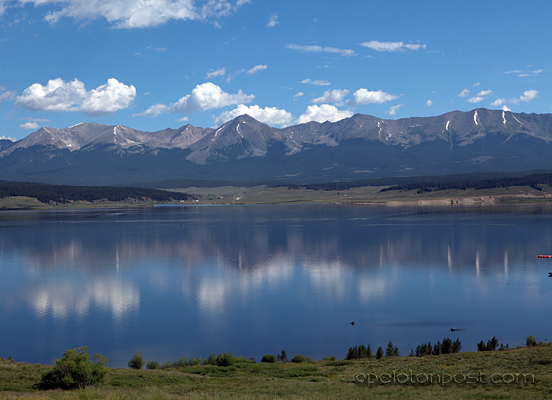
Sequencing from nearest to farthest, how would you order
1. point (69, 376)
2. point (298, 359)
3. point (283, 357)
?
point (69, 376) → point (298, 359) → point (283, 357)

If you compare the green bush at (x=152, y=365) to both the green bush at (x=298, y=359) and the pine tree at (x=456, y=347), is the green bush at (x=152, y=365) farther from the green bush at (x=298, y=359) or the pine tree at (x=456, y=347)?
the pine tree at (x=456, y=347)

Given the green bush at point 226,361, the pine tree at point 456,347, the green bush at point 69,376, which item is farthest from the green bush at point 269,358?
the pine tree at point 456,347

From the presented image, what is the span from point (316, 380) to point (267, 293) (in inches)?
1289

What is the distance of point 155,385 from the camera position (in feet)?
80.1

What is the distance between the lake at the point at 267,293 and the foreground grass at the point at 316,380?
7161 millimetres

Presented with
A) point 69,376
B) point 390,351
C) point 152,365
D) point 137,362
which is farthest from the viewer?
point 390,351

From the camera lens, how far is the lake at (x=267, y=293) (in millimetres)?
40188

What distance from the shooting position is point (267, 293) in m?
58.4

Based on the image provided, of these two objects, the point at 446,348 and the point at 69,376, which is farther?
the point at 446,348

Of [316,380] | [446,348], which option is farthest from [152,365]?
[446,348]

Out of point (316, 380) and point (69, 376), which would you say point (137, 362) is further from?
point (316, 380)

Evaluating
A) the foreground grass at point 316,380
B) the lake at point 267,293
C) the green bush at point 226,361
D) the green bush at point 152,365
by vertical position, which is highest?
the foreground grass at point 316,380

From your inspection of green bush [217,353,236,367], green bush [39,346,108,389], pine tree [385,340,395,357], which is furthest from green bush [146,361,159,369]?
pine tree [385,340,395,357]

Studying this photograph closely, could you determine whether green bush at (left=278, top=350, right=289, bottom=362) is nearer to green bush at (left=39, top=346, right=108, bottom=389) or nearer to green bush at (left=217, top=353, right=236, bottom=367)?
green bush at (left=217, top=353, right=236, bottom=367)
